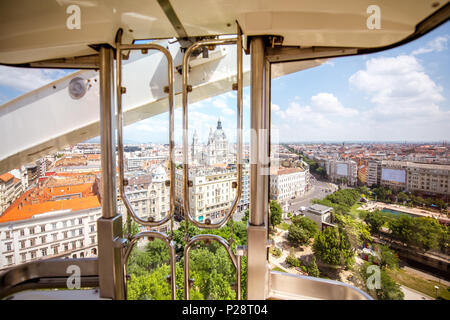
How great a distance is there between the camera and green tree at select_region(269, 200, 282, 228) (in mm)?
1696

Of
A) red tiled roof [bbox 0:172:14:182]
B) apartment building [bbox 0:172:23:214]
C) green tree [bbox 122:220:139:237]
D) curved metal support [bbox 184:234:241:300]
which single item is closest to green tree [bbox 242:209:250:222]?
curved metal support [bbox 184:234:241:300]

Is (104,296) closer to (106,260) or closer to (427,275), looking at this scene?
(106,260)

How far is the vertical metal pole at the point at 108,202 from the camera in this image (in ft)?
5.38

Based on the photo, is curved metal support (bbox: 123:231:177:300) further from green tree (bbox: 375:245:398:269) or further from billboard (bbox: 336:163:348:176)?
green tree (bbox: 375:245:398:269)

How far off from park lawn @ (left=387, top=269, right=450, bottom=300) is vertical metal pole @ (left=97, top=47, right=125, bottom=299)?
2.13 meters

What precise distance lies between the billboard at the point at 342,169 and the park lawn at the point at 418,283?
780 millimetres

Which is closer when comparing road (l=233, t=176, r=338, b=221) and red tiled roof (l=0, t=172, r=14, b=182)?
road (l=233, t=176, r=338, b=221)

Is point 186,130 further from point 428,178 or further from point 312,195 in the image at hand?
point 428,178

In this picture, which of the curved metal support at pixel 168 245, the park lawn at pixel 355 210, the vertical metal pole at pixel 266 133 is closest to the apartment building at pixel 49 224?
the curved metal support at pixel 168 245

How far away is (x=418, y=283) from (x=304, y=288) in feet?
2.54

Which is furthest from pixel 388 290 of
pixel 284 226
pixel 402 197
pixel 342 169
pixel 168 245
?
pixel 168 245

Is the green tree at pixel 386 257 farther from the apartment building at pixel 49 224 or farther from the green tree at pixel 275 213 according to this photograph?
the apartment building at pixel 49 224

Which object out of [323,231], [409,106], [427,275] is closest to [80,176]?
[323,231]

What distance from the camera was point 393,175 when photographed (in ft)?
4.75
